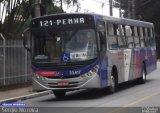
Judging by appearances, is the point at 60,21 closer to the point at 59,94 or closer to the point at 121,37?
the point at 59,94

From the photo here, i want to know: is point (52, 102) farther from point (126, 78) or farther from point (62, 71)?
point (126, 78)

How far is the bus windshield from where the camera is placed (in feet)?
56.1

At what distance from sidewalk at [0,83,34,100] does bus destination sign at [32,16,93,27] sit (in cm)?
323

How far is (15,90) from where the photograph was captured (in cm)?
2153

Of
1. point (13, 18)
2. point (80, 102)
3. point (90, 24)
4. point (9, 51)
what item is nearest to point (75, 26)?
point (90, 24)

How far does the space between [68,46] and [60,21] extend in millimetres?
1016

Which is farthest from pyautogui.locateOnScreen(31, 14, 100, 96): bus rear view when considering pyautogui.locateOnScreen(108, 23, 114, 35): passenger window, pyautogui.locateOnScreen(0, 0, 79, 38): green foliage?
pyautogui.locateOnScreen(0, 0, 79, 38): green foliage

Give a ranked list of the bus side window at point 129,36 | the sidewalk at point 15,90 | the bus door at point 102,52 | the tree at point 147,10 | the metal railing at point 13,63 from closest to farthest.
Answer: the bus door at point 102,52
the sidewalk at point 15,90
the bus side window at point 129,36
the metal railing at point 13,63
the tree at point 147,10

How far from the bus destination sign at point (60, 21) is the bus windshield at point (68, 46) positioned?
0.22 m

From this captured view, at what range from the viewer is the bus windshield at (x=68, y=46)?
1709cm

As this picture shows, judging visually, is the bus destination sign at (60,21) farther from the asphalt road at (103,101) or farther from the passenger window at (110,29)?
the asphalt road at (103,101)

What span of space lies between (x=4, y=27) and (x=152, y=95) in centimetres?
1264

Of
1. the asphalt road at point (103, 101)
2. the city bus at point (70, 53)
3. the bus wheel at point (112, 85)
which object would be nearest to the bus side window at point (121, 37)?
the city bus at point (70, 53)

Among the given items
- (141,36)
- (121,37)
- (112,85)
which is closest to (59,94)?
(112,85)
